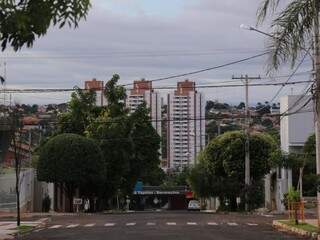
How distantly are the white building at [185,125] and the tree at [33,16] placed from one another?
110 ft

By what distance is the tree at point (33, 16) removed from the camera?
7.77 metres

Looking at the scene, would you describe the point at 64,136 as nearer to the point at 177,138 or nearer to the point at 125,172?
the point at 125,172

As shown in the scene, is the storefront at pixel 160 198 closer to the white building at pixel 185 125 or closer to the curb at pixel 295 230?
the white building at pixel 185 125

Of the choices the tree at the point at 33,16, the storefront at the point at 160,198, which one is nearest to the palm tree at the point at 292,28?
the tree at the point at 33,16

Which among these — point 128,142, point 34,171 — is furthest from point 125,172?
point 34,171

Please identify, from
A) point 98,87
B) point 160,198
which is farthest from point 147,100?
point 160,198

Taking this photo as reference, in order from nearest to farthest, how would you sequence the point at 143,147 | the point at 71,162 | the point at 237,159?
the point at 71,162
the point at 237,159
the point at 143,147

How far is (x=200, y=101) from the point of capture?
217 ft

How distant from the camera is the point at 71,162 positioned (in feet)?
181

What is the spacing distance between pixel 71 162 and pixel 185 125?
4427 cm

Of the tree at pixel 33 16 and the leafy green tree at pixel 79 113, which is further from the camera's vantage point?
the leafy green tree at pixel 79 113

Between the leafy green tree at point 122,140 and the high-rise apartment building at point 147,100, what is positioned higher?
the high-rise apartment building at point 147,100

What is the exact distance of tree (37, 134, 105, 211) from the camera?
55.0 metres

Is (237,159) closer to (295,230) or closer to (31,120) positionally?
(31,120)
